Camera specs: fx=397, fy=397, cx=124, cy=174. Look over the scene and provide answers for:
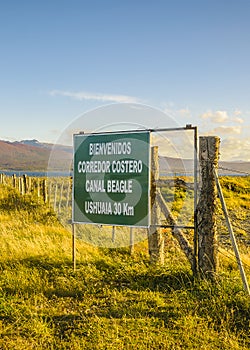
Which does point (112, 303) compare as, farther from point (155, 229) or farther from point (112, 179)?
point (112, 179)

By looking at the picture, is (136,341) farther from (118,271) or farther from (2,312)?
(118,271)

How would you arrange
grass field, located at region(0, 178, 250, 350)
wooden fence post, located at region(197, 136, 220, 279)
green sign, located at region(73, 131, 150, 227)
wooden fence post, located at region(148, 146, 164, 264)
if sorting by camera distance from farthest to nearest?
wooden fence post, located at region(148, 146, 164, 264) → green sign, located at region(73, 131, 150, 227) → wooden fence post, located at region(197, 136, 220, 279) → grass field, located at region(0, 178, 250, 350)

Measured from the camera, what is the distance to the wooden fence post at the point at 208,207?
6.08 meters

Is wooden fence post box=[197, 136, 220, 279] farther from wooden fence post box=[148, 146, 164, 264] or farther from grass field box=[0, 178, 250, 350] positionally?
wooden fence post box=[148, 146, 164, 264]

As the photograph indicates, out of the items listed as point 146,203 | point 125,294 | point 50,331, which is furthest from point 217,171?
point 50,331

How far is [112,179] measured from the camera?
7.18m

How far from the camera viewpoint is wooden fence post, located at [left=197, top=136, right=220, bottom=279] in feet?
20.0

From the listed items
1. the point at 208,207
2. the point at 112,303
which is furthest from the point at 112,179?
the point at 112,303

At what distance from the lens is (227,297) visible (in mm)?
5398

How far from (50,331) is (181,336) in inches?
61.8

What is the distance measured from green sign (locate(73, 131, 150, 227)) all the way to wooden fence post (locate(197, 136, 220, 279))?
3.39 ft

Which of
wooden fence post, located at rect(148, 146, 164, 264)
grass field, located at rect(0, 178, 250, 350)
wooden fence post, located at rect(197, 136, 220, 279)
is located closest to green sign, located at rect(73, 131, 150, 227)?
wooden fence post, located at rect(148, 146, 164, 264)

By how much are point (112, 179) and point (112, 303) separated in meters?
2.34

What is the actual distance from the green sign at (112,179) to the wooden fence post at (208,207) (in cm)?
103
